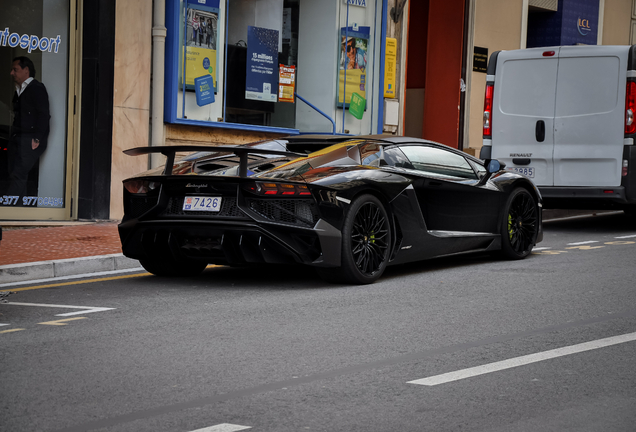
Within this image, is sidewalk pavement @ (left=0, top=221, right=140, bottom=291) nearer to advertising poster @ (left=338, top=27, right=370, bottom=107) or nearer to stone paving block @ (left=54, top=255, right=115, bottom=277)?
stone paving block @ (left=54, top=255, right=115, bottom=277)

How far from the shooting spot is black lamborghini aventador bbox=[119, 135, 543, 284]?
715 centimetres

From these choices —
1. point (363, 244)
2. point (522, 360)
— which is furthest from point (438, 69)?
point (522, 360)

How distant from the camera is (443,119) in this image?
19203 mm

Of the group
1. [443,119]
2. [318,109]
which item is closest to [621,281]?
[318,109]

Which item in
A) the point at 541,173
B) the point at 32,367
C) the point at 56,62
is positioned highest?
the point at 56,62

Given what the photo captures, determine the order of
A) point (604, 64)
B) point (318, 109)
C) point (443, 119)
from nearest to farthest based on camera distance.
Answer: point (604, 64) → point (318, 109) → point (443, 119)

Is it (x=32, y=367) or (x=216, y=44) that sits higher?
(x=216, y=44)

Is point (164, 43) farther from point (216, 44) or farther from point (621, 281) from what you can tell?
point (621, 281)

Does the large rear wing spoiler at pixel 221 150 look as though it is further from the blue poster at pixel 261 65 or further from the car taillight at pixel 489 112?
the blue poster at pixel 261 65

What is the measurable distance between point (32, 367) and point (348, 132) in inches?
470

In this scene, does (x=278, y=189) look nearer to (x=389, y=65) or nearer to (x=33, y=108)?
(x=33, y=108)

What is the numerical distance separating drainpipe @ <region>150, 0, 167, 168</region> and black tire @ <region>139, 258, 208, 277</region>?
198 inches

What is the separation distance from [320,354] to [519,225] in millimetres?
4982

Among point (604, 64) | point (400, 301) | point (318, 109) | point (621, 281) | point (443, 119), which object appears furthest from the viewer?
point (443, 119)
